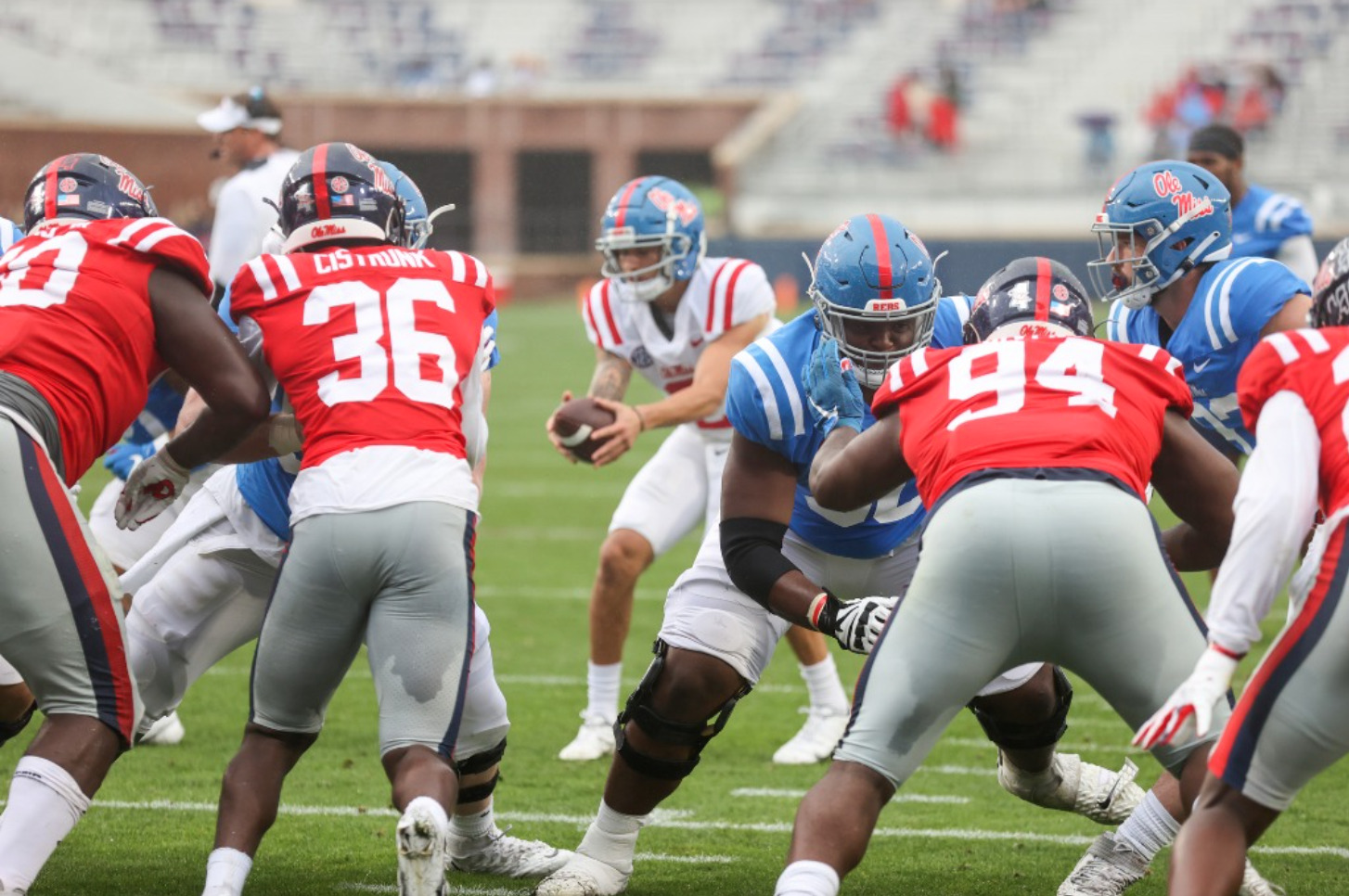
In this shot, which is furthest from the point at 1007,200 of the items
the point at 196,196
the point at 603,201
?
the point at 196,196

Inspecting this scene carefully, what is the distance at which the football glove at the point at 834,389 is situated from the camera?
3.90 m

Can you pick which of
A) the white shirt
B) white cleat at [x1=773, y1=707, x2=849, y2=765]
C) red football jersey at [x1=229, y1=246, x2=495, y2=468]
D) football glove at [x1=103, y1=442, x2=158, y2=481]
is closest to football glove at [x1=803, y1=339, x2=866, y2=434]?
red football jersey at [x1=229, y1=246, x2=495, y2=468]

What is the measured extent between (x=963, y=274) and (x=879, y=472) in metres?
20.7

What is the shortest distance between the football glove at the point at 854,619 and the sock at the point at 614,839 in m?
0.73

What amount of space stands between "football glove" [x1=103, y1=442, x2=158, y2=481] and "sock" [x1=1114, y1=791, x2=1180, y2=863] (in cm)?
366

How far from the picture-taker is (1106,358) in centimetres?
345

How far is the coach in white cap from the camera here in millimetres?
7535

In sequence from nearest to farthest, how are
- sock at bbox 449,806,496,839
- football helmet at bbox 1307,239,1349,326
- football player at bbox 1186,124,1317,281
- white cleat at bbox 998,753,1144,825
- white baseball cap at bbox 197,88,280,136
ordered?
football helmet at bbox 1307,239,1349,326
sock at bbox 449,806,496,839
white cleat at bbox 998,753,1144,825
football player at bbox 1186,124,1317,281
white baseball cap at bbox 197,88,280,136

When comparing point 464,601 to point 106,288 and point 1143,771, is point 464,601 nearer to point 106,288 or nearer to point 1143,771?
point 106,288

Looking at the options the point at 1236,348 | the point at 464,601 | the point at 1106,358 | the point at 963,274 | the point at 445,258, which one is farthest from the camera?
the point at 963,274

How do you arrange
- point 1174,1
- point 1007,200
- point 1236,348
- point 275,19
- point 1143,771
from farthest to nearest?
point 275,19, point 1174,1, point 1007,200, point 1143,771, point 1236,348

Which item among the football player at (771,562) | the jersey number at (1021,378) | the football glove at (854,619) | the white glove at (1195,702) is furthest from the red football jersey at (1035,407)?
the football player at (771,562)

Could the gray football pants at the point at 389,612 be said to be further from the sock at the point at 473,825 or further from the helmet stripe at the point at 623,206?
the helmet stripe at the point at 623,206

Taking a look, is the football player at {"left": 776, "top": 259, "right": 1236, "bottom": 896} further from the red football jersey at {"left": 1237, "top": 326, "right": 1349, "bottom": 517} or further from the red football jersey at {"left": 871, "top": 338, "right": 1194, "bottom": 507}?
the red football jersey at {"left": 1237, "top": 326, "right": 1349, "bottom": 517}
